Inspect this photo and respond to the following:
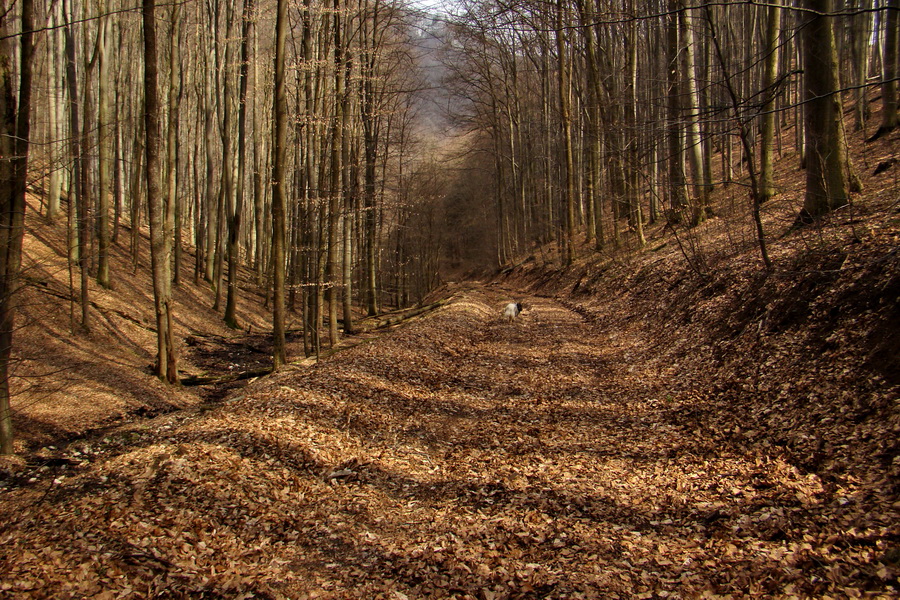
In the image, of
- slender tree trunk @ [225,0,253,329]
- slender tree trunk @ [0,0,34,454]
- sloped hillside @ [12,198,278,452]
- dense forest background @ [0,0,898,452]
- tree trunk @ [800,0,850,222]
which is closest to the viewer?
A: slender tree trunk @ [0,0,34,454]

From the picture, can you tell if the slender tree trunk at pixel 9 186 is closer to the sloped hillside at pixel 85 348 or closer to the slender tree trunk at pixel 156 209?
the sloped hillside at pixel 85 348

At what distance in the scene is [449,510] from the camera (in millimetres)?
4578

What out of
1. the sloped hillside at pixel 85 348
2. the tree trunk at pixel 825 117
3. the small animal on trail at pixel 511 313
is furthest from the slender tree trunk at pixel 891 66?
the sloped hillside at pixel 85 348

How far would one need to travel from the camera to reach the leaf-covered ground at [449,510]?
331 cm

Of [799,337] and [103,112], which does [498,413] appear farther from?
[103,112]

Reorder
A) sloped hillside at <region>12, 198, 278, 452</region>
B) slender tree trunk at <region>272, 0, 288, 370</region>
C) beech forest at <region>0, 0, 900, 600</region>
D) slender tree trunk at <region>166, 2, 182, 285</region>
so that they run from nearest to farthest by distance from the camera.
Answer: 1. beech forest at <region>0, 0, 900, 600</region>
2. sloped hillside at <region>12, 198, 278, 452</region>
3. slender tree trunk at <region>272, 0, 288, 370</region>
4. slender tree trunk at <region>166, 2, 182, 285</region>

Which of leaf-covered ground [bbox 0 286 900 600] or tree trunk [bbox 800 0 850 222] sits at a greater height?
tree trunk [bbox 800 0 850 222]

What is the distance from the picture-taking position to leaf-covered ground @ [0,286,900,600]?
3314 mm

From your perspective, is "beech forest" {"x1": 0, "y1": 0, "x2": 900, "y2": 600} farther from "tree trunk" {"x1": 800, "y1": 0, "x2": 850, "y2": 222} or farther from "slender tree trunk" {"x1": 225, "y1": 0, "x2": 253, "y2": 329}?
"slender tree trunk" {"x1": 225, "y1": 0, "x2": 253, "y2": 329}

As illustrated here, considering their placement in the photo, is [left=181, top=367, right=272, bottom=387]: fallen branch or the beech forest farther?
[left=181, top=367, right=272, bottom=387]: fallen branch

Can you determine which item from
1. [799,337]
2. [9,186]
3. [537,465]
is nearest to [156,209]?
[9,186]

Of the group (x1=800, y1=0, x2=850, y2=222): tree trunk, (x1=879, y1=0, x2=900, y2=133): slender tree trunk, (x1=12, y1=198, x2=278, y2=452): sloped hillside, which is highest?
(x1=879, y1=0, x2=900, y2=133): slender tree trunk

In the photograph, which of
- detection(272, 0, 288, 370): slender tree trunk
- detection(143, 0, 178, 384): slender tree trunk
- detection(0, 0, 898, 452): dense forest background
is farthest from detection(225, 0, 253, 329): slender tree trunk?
detection(143, 0, 178, 384): slender tree trunk

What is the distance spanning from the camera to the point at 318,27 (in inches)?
496
